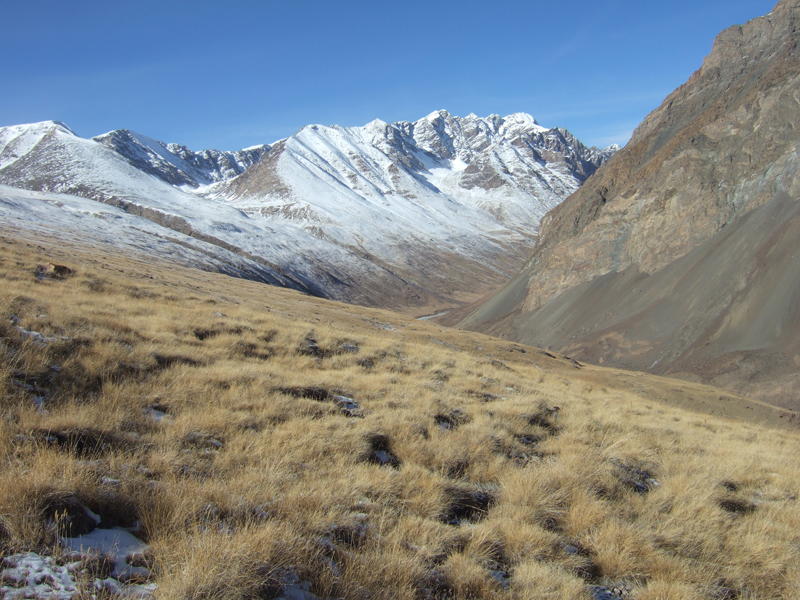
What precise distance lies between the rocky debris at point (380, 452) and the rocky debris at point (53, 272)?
571 inches

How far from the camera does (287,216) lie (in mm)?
186250

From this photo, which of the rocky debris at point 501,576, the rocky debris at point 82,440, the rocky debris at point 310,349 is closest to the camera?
the rocky debris at point 501,576

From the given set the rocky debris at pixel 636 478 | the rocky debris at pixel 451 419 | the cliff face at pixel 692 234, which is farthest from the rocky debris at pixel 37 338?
the cliff face at pixel 692 234

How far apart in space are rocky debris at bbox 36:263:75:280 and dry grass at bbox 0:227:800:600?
24.6 feet

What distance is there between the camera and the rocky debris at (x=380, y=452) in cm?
575

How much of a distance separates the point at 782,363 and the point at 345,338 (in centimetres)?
3568

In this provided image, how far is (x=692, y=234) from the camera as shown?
48.0m

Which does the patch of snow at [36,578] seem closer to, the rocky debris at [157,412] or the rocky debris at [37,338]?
the rocky debris at [157,412]

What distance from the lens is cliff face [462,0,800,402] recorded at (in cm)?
3862

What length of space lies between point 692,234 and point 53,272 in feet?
181

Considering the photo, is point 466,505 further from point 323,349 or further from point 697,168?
point 697,168

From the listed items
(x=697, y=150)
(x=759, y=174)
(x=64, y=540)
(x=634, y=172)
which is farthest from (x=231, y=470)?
(x=634, y=172)

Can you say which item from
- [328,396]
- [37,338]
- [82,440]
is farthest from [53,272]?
[82,440]

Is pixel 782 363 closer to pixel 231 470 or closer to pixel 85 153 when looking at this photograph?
pixel 231 470
